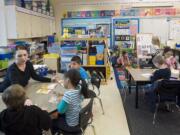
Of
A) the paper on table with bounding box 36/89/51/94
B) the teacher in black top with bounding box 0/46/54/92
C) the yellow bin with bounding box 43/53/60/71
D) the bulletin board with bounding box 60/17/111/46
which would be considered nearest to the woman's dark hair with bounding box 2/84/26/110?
the paper on table with bounding box 36/89/51/94

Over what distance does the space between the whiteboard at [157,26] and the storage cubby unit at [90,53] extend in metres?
3.64

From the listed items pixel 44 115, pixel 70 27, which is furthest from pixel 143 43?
pixel 44 115

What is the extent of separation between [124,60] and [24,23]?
3.95 meters

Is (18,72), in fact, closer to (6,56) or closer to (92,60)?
(6,56)

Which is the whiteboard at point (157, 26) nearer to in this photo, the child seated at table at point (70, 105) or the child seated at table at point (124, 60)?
the child seated at table at point (124, 60)

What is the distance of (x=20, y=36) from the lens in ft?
20.1

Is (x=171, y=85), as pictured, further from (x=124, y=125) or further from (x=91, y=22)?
(x=91, y=22)

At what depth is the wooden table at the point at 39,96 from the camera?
2290 mm

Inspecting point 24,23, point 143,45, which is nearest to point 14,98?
point 24,23

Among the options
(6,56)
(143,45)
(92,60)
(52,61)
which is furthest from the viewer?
(143,45)

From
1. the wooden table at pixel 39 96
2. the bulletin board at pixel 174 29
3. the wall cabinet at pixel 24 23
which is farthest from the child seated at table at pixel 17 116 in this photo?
the bulletin board at pixel 174 29

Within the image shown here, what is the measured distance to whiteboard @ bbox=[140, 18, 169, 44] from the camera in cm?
907

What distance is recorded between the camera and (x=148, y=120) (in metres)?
3.82

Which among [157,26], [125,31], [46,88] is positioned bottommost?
[46,88]
